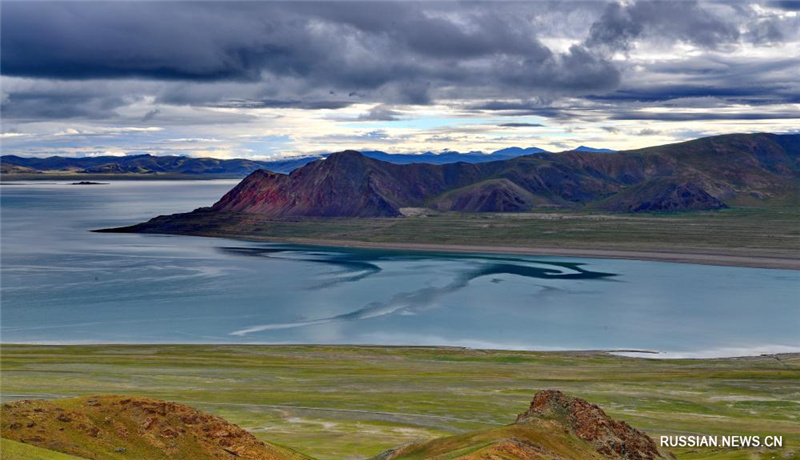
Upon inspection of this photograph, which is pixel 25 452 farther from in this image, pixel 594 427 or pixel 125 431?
pixel 594 427

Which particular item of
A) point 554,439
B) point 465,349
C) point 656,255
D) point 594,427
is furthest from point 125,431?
point 656,255

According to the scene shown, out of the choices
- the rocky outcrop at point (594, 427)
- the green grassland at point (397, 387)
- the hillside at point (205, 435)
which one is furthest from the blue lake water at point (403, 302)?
the hillside at point (205, 435)

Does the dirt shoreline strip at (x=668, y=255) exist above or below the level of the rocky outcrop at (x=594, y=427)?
below

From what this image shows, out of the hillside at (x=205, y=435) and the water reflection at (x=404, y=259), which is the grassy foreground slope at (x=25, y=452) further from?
the water reflection at (x=404, y=259)

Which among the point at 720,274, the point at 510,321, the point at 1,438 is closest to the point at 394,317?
the point at 510,321

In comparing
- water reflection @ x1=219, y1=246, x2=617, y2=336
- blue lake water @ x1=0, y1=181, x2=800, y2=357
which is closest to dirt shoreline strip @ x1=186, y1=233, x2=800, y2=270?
blue lake water @ x1=0, y1=181, x2=800, y2=357

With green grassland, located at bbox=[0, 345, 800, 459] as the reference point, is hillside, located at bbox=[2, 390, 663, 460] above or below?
above

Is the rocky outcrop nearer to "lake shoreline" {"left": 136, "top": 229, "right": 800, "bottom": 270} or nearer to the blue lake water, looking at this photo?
the blue lake water
